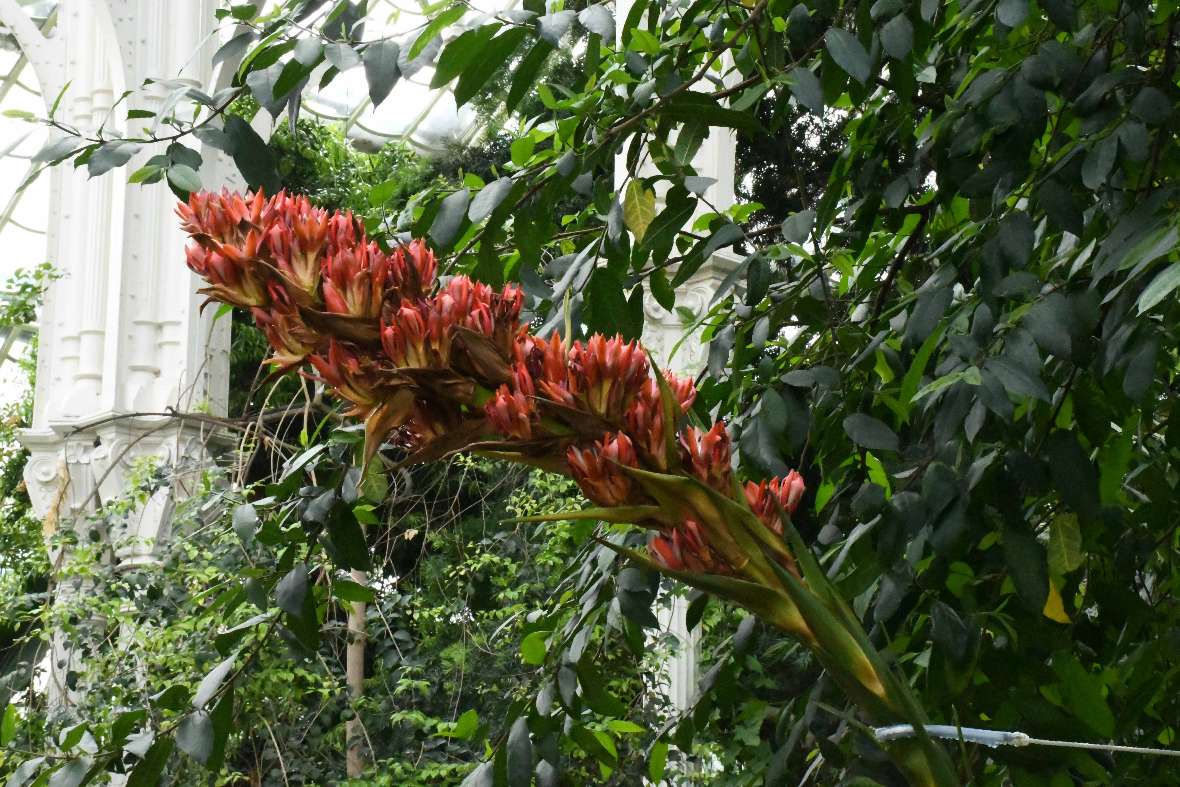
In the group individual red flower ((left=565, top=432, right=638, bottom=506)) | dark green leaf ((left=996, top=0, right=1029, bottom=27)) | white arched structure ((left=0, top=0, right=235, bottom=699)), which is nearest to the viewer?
individual red flower ((left=565, top=432, right=638, bottom=506))

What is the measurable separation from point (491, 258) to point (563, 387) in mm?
751

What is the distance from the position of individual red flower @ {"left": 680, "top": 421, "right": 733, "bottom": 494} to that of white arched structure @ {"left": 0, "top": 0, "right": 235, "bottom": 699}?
5421mm

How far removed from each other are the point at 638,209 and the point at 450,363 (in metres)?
1.01

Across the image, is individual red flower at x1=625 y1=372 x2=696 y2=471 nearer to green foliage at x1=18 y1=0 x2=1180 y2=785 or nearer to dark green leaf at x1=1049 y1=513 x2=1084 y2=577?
green foliage at x1=18 y1=0 x2=1180 y2=785

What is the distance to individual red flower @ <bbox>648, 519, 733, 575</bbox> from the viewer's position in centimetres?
43

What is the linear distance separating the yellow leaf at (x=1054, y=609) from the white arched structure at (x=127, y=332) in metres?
4.87

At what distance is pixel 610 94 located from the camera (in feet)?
4.51

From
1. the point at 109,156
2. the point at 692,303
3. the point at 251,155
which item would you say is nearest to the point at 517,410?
the point at 251,155


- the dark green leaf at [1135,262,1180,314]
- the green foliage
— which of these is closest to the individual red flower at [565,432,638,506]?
the green foliage

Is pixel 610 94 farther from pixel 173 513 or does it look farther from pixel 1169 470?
pixel 173 513

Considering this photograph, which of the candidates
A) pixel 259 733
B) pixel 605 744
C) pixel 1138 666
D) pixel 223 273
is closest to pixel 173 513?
pixel 259 733

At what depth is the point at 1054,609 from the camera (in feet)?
3.76

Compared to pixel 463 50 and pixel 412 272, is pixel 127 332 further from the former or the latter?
pixel 412 272

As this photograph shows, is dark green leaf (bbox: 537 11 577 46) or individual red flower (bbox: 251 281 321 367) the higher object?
dark green leaf (bbox: 537 11 577 46)
